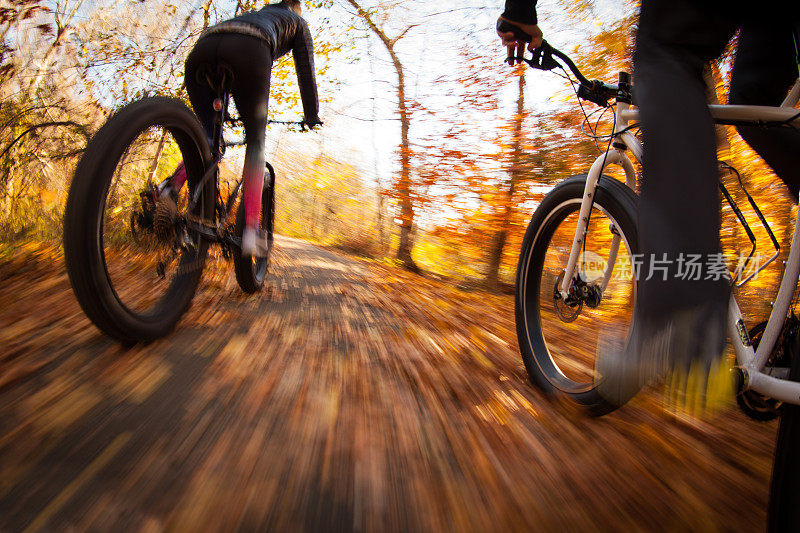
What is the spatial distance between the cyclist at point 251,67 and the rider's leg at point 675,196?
1.75 m

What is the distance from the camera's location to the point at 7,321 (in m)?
1.69

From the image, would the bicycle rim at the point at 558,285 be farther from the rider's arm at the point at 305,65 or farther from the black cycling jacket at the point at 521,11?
the rider's arm at the point at 305,65

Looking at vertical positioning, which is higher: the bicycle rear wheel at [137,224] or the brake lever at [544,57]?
the brake lever at [544,57]

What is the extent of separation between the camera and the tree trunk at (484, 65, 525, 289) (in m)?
4.75

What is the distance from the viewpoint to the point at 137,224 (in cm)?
170

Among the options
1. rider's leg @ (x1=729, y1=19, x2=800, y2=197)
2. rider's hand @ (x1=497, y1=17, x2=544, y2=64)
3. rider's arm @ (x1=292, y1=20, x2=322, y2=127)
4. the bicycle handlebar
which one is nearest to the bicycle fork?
the bicycle handlebar

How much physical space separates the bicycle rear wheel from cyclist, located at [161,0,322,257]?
11cm

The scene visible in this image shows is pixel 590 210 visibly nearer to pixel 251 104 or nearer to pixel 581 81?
pixel 581 81

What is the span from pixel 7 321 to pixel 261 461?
1502 millimetres

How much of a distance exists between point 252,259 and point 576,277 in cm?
188

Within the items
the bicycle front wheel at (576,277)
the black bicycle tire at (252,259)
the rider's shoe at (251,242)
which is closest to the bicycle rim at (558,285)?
the bicycle front wheel at (576,277)

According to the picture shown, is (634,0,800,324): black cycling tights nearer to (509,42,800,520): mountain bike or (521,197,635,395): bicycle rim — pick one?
(509,42,800,520): mountain bike

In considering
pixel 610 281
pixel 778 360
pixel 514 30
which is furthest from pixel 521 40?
pixel 778 360

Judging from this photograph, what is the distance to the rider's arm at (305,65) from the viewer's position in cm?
242
